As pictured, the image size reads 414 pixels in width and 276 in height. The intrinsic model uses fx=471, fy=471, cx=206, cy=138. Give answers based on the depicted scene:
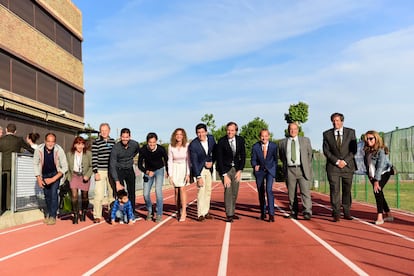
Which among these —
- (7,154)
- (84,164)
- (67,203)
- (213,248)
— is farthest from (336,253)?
(67,203)

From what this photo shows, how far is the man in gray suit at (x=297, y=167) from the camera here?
10.6 m

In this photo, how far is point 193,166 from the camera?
10.3m

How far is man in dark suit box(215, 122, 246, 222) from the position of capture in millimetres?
10305

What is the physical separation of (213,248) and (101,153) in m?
4.64

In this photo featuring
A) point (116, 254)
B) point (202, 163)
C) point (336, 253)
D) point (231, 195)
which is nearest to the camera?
point (336, 253)

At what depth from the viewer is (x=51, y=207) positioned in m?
10.5

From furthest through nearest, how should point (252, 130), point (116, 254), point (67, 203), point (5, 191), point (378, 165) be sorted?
point (252, 130), point (67, 203), point (5, 191), point (378, 165), point (116, 254)

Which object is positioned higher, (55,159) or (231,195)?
(55,159)

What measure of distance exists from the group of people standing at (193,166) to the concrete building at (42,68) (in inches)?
375

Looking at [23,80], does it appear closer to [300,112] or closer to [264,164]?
[264,164]

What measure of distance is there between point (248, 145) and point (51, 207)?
88.3 meters

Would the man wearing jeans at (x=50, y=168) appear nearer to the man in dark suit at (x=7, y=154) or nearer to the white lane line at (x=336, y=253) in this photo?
the man in dark suit at (x=7, y=154)

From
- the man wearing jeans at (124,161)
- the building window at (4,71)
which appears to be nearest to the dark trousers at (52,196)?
the man wearing jeans at (124,161)

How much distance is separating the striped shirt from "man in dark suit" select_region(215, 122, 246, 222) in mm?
2462
